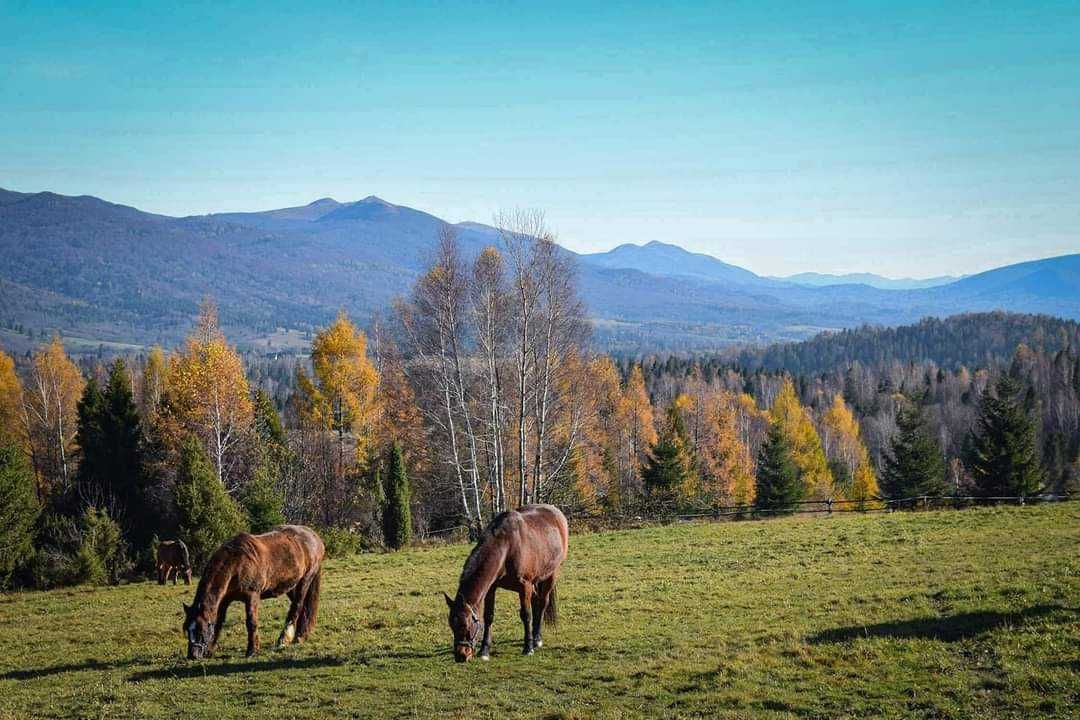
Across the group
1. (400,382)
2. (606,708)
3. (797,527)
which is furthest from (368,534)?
(606,708)

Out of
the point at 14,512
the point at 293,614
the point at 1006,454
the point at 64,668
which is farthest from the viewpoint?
the point at 1006,454

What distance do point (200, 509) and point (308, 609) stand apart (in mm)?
14682

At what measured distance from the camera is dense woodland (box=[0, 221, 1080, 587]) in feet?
90.2

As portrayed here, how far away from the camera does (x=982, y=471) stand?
3959 centimetres

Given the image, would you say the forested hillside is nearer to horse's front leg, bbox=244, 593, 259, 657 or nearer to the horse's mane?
the horse's mane

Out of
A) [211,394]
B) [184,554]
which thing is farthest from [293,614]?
[211,394]

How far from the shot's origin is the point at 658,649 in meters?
11.6

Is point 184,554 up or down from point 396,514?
up

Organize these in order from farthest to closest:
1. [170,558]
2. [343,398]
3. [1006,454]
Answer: [343,398], [1006,454], [170,558]

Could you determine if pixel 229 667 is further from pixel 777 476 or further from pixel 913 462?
pixel 913 462

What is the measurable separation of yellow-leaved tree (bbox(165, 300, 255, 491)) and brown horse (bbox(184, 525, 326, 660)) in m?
20.3

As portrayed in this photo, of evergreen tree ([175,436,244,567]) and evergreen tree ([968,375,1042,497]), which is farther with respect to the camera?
evergreen tree ([968,375,1042,497])

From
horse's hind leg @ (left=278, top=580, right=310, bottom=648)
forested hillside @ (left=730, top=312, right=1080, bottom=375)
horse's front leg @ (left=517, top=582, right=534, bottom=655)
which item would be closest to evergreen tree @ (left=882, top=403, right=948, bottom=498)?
horse's front leg @ (left=517, top=582, right=534, bottom=655)

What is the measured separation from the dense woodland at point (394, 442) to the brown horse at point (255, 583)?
14404 mm
